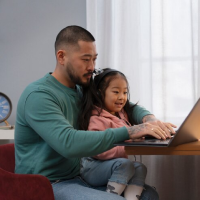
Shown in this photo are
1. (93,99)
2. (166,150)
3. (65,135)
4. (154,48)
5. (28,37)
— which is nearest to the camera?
(166,150)

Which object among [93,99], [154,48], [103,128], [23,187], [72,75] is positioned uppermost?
[154,48]

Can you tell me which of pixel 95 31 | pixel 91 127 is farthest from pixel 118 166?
pixel 95 31

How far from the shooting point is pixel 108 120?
1721 mm

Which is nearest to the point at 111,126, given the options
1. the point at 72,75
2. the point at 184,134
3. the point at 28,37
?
the point at 72,75

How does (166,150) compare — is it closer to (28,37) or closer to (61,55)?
(61,55)

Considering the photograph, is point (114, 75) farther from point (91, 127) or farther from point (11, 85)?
point (11, 85)

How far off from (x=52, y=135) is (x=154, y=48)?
1730 mm

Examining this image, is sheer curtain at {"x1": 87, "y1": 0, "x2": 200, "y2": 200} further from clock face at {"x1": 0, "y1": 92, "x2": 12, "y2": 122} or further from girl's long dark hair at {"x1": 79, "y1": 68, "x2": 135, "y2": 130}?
girl's long dark hair at {"x1": 79, "y1": 68, "x2": 135, "y2": 130}

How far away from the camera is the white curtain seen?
2.84 m

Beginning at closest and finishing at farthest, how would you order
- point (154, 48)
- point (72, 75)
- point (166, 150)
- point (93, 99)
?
1. point (166, 150)
2. point (72, 75)
3. point (93, 99)
4. point (154, 48)

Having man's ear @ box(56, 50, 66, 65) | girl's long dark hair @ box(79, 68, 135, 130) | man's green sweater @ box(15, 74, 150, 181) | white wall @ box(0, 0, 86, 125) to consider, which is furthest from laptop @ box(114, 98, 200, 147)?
white wall @ box(0, 0, 86, 125)

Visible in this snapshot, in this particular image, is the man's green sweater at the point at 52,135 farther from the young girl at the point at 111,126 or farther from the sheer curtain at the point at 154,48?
the sheer curtain at the point at 154,48

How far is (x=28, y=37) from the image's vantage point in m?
3.22

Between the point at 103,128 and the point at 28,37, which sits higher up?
the point at 28,37
